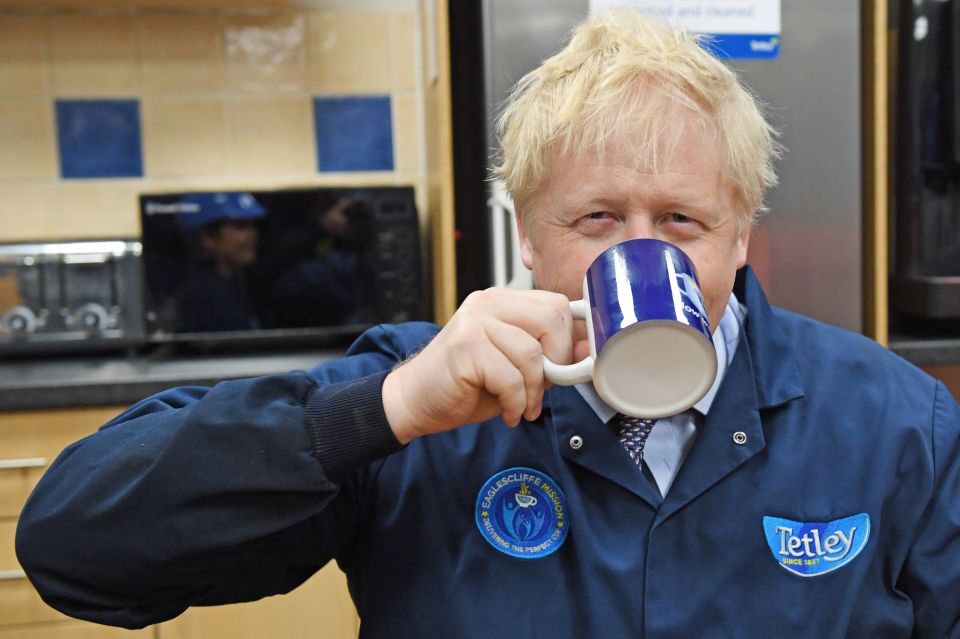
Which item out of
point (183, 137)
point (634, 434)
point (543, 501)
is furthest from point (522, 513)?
point (183, 137)

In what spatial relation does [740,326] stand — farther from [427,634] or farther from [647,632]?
[427,634]

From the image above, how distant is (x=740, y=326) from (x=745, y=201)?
14 centimetres

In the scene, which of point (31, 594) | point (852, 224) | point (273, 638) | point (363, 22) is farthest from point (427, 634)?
point (363, 22)

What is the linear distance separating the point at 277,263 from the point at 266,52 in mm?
653

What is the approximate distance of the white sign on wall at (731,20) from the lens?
1.60 m

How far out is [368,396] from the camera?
2.23ft

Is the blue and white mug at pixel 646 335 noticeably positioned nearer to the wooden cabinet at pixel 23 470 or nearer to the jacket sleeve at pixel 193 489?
the jacket sleeve at pixel 193 489

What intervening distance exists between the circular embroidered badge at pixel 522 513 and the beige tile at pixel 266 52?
169 centimetres

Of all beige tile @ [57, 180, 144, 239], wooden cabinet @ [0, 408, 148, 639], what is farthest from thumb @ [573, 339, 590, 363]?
beige tile @ [57, 180, 144, 239]

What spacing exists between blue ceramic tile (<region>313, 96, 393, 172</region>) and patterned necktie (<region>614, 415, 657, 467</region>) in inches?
61.8

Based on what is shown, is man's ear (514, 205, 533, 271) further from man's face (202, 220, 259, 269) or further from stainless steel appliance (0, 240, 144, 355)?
stainless steel appliance (0, 240, 144, 355)

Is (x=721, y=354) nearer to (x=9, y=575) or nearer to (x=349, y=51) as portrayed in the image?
(x=9, y=575)

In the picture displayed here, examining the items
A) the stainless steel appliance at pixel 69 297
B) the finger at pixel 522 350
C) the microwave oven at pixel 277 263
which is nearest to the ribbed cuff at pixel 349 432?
the finger at pixel 522 350

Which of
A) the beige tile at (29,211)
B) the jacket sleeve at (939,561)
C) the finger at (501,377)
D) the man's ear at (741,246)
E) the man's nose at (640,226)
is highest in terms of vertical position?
the beige tile at (29,211)
